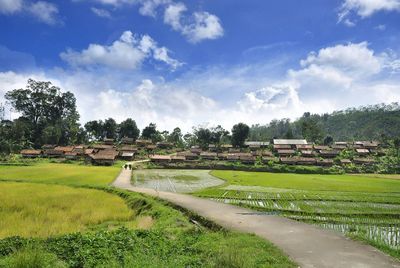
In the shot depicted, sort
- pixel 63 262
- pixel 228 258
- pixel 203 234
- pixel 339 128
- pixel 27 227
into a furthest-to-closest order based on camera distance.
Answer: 1. pixel 339 128
2. pixel 27 227
3. pixel 203 234
4. pixel 63 262
5. pixel 228 258

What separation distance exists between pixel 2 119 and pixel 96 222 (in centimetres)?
10763

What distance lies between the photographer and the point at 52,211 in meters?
20.4

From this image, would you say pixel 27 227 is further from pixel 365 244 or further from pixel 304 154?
pixel 304 154

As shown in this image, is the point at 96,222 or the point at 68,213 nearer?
the point at 96,222

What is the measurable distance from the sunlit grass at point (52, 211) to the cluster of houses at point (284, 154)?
51.8m

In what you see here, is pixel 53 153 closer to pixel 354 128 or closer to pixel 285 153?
pixel 285 153

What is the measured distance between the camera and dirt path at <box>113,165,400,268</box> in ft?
35.7

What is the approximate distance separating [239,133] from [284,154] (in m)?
19.1

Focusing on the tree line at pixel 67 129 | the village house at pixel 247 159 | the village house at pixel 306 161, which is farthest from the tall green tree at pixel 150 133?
the village house at pixel 306 161

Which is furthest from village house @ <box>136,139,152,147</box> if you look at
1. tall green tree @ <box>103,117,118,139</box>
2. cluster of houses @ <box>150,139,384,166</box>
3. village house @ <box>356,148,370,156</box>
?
village house @ <box>356,148,370,156</box>

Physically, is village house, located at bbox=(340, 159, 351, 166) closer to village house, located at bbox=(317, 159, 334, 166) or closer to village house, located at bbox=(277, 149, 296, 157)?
village house, located at bbox=(317, 159, 334, 166)

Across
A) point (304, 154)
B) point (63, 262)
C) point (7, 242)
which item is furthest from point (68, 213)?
point (304, 154)

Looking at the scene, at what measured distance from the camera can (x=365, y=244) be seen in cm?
1308

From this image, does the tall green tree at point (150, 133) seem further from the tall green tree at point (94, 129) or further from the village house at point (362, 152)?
the village house at point (362, 152)
